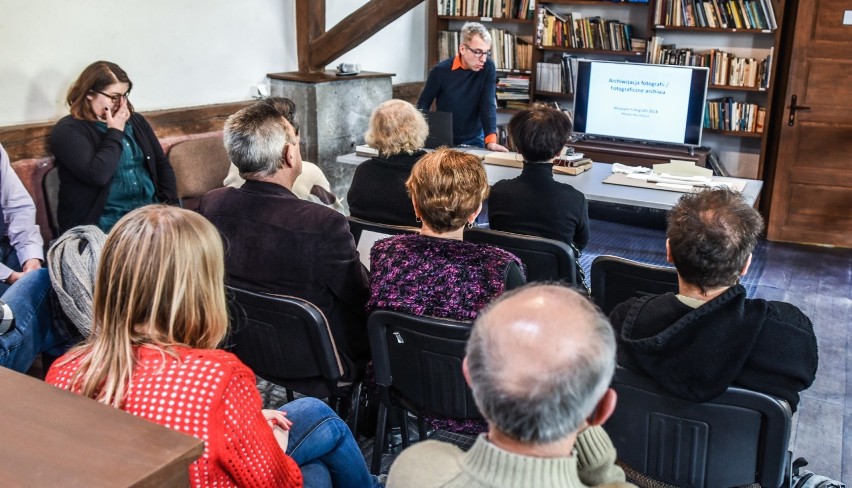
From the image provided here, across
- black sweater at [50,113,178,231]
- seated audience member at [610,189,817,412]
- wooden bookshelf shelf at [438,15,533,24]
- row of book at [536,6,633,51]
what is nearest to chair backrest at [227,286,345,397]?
seated audience member at [610,189,817,412]

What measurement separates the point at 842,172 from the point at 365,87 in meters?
3.21

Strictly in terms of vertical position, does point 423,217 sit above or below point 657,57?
below

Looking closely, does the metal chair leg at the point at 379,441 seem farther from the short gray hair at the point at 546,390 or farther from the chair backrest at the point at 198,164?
the chair backrest at the point at 198,164

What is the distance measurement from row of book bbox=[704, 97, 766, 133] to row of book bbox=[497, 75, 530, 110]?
1.41m

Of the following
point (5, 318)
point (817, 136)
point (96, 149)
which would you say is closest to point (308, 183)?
point (96, 149)

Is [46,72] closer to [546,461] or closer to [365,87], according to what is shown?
[365,87]

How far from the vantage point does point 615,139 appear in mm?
5695

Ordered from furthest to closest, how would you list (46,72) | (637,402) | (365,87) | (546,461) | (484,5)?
(484,5) < (365,87) < (46,72) < (637,402) < (546,461)

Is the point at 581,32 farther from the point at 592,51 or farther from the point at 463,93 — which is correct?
the point at 463,93

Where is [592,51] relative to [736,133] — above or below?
above

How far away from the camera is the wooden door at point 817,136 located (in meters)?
5.11

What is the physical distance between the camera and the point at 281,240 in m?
2.26

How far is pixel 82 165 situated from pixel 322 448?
2268 mm

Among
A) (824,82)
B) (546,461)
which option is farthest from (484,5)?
(546,461)
